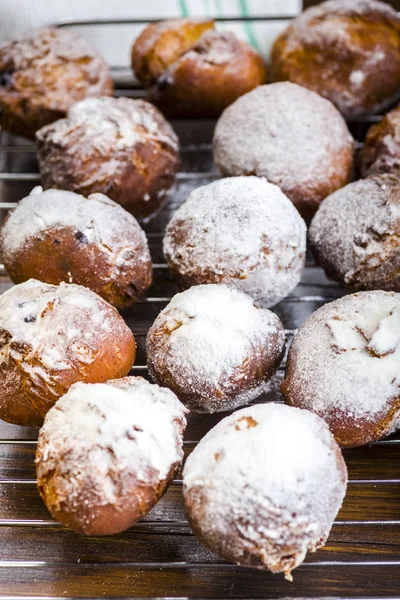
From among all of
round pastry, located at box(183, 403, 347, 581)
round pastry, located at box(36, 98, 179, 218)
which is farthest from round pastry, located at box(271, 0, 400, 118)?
round pastry, located at box(183, 403, 347, 581)

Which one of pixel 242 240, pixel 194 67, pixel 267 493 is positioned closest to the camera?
pixel 267 493

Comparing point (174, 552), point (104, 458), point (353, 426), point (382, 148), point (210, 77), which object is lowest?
point (174, 552)

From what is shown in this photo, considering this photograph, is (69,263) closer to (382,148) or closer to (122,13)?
(382,148)

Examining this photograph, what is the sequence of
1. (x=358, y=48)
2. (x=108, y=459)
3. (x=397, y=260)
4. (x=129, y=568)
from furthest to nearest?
(x=358, y=48), (x=397, y=260), (x=129, y=568), (x=108, y=459)

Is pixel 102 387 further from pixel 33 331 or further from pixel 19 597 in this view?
pixel 19 597

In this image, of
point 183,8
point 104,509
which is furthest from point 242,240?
point 183,8

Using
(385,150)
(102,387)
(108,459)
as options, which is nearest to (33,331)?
(102,387)
